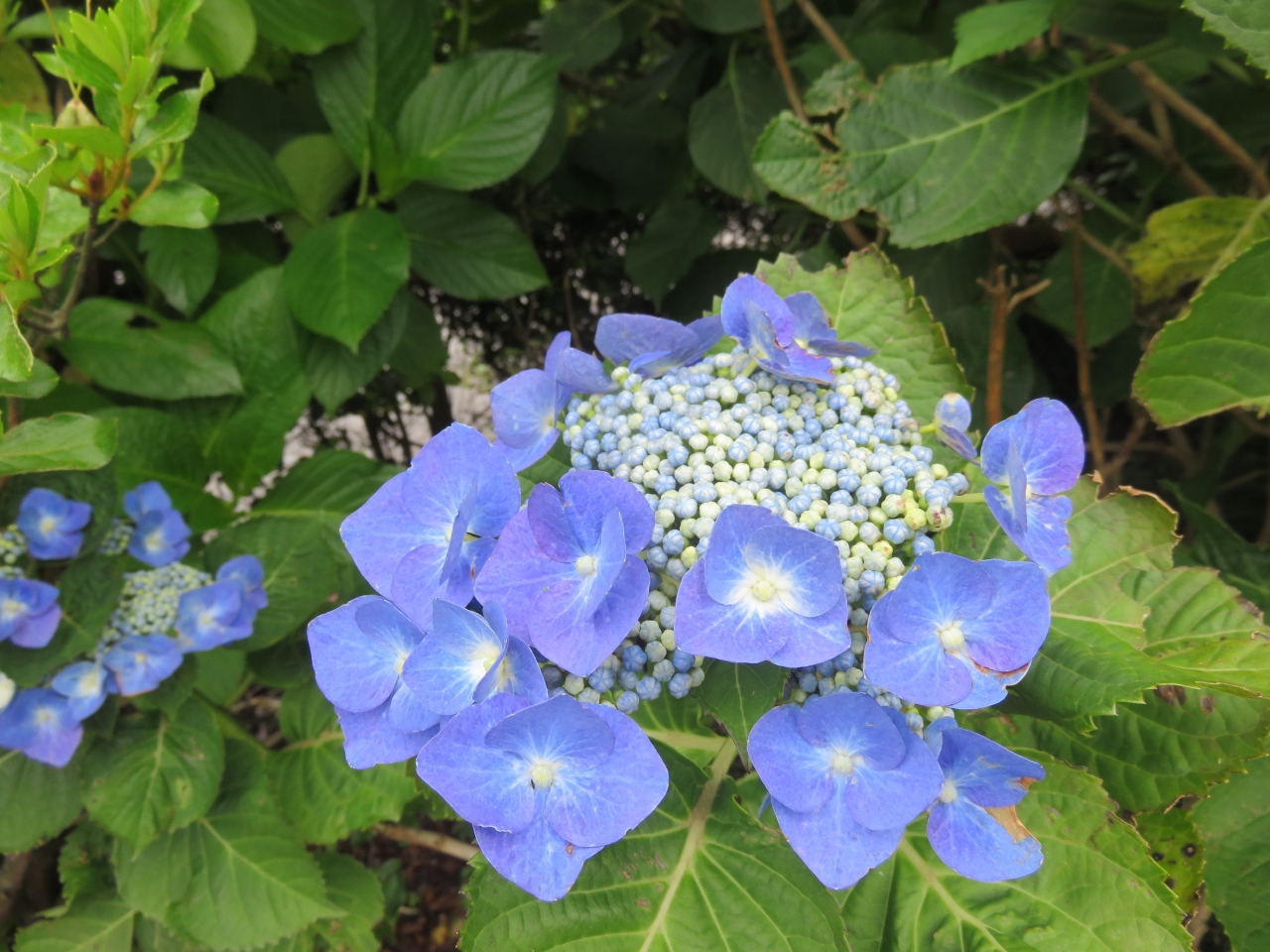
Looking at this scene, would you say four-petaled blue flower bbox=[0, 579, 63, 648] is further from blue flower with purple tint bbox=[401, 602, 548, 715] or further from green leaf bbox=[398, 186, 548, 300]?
green leaf bbox=[398, 186, 548, 300]

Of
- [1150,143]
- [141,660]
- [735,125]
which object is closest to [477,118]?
[735,125]

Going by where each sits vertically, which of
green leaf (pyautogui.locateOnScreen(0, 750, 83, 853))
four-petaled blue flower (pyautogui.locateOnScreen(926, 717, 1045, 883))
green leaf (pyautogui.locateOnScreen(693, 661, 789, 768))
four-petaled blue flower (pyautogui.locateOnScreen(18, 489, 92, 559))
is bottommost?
green leaf (pyautogui.locateOnScreen(0, 750, 83, 853))

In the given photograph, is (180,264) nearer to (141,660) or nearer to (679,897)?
(141,660)

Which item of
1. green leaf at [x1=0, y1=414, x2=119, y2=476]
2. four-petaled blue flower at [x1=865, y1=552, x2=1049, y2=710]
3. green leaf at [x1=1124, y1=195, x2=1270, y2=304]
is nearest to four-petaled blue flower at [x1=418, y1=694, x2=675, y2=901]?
four-petaled blue flower at [x1=865, y1=552, x2=1049, y2=710]

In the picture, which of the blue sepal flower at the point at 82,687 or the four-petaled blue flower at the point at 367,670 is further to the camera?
the blue sepal flower at the point at 82,687

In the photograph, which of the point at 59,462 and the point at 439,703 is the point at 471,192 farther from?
the point at 439,703

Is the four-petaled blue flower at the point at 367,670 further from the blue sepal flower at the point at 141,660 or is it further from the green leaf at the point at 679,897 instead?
the blue sepal flower at the point at 141,660

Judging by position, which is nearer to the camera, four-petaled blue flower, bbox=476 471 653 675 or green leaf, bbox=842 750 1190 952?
four-petaled blue flower, bbox=476 471 653 675

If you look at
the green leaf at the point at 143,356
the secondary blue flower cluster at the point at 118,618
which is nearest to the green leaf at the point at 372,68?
the green leaf at the point at 143,356
